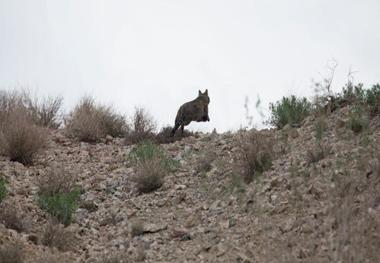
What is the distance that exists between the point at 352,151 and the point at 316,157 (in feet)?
1.72

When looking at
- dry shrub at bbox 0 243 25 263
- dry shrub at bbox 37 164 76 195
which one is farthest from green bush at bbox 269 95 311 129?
dry shrub at bbox 0 243 25 263

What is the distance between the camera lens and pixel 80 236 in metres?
8.43

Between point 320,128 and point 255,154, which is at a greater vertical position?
point 320,128

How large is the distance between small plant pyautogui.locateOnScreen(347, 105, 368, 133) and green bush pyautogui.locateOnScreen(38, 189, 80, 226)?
13.1 ft

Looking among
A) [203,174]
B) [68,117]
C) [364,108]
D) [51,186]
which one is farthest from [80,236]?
[68,117]

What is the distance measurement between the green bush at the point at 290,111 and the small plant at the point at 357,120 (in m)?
1.90

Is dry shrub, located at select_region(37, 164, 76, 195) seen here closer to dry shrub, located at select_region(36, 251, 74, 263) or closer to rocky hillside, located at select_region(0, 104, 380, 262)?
rocky hillside, located at select_region(0, 104, 380, 262)

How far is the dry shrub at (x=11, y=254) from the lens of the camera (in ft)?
22.9

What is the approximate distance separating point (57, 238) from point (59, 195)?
1.20m

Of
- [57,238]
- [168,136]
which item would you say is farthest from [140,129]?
[57,238]

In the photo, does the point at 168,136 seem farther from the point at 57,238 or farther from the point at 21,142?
the point at 57,238

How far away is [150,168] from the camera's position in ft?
33.4

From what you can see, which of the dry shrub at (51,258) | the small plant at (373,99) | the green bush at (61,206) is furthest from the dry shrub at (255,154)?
the dry shrub at (51,258)

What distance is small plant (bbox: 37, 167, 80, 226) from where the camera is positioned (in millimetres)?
8680
